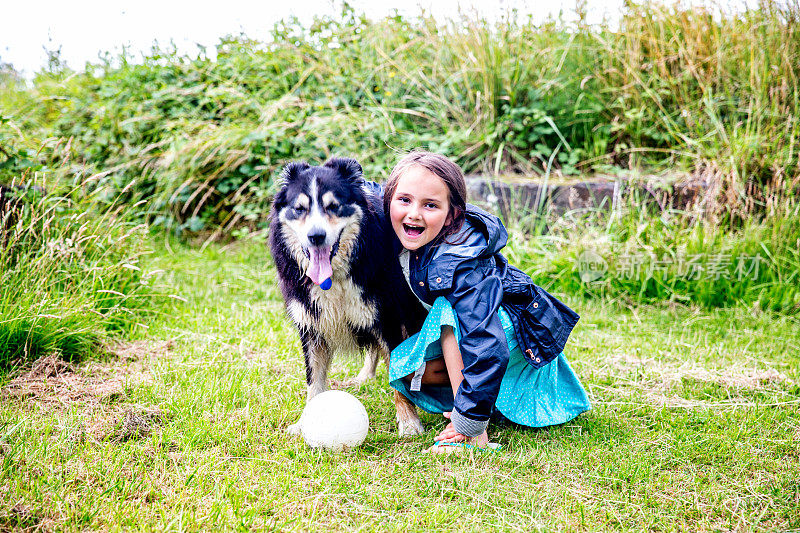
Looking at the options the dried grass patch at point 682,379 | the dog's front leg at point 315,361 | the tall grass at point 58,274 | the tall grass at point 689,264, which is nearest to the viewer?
the dog's front leg at point 315,361

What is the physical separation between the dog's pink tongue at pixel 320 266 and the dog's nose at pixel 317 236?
0.26ft

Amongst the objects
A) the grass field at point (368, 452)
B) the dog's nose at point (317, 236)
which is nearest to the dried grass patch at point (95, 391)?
the grass field at point (368, 452)

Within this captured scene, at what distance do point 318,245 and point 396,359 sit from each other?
0.69 metres

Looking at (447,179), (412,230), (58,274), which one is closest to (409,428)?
(412,230)

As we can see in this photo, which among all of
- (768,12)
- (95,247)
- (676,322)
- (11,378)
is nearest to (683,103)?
(768,12)

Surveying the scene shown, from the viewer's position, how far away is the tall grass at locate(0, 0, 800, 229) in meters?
5.99

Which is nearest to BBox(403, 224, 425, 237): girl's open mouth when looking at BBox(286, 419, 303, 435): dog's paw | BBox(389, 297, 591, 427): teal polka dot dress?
BBox(389, 297, 591, 427): teal polka dot dress

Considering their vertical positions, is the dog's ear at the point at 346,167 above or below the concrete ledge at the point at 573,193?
above

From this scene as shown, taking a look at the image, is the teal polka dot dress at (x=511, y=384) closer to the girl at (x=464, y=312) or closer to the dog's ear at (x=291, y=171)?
the girl at (x=464, y=312)

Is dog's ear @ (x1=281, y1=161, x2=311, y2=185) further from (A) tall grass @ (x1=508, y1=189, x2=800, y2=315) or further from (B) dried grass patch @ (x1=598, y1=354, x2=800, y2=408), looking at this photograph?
(A) tall grass @ (x1=508, y1=189, x2=800, y2=315)

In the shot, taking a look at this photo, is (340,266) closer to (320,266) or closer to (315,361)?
(320,266)

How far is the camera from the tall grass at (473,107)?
5.99 m

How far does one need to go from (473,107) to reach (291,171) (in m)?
4.07

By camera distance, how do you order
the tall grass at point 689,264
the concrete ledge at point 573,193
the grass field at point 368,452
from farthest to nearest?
1. the concrete ledge at point 573,193
2. the tall grass at point 689,264
3. the grass field at point 368,452
